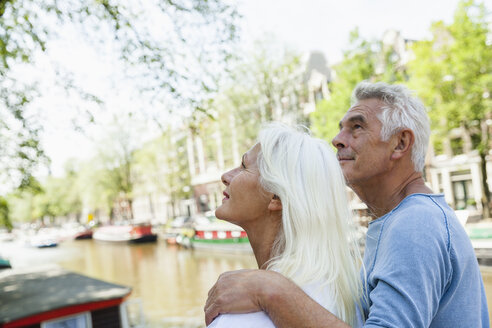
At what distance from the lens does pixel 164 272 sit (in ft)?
75.1

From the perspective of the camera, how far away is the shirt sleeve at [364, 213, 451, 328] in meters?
1.20

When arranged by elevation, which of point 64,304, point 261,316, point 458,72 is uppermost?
point 458,72

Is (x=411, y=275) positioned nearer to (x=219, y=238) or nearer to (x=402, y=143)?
(x=402, y=143)

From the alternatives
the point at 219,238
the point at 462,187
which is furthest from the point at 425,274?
the point at 462,187

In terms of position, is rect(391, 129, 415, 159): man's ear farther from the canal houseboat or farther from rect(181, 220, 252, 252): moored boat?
rect(181, 220, 252, 252): moored boat

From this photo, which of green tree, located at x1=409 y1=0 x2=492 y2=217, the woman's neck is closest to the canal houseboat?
the woman's neck

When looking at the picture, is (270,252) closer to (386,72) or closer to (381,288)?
(381,288)

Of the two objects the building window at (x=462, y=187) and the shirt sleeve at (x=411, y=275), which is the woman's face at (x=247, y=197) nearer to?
the shirt sleeve at (x=411, y=275)

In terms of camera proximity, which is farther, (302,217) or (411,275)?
(302,217)

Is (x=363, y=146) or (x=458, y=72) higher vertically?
(x=458, y=72)

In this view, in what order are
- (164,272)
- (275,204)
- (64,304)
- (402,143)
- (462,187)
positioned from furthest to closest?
(462,187), (164,272), (64,304), (402,143), (275,204)

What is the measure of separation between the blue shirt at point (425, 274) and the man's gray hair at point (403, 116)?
1.23ft

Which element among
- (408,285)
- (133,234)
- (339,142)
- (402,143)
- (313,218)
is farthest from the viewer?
(133,234)

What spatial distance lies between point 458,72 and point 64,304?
15.8 meters
